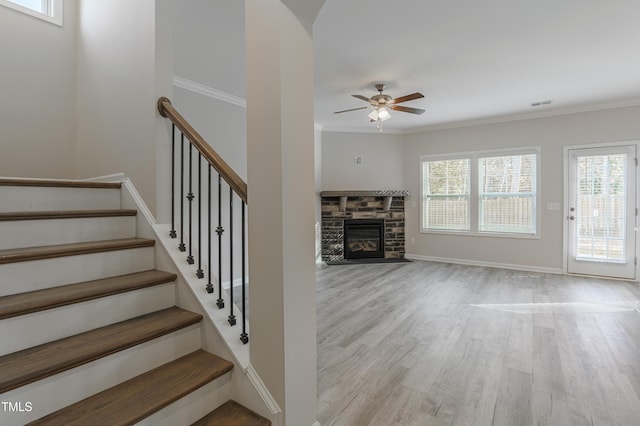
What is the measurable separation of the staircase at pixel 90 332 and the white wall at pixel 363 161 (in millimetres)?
4840

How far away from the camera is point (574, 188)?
16.7 feet

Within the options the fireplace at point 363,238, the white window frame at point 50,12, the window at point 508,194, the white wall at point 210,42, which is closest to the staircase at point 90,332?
the white wall at point 210,42

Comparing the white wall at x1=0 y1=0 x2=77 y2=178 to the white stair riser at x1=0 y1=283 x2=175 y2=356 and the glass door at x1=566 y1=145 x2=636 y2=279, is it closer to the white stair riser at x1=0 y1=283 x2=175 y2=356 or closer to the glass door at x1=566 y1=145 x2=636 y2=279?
the white stair riser at x1=0 y1=283 x2=175 y2=356

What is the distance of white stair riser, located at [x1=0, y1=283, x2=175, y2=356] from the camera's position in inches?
49.0

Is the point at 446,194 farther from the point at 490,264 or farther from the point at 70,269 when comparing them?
the point at 70,269

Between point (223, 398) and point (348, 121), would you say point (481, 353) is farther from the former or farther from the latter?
point (348, 121)

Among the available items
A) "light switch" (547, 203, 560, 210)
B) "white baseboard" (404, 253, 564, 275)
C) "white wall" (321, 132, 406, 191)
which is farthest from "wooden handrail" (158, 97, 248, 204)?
"light switch" (547, 203, 560, 210)

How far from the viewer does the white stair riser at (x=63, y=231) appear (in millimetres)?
1613

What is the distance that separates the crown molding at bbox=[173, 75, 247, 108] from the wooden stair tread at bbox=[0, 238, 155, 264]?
7.43 feet

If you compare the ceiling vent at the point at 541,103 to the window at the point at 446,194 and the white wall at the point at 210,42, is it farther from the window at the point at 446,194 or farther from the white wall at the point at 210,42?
the white wall at the point at 210,42

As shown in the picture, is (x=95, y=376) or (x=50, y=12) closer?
(x=95, y=376)

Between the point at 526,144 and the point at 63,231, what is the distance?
6.42m

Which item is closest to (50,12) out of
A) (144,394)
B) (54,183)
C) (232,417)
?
(54,183)

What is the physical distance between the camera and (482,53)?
10.5 feet
